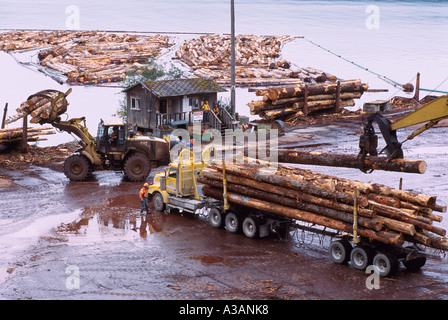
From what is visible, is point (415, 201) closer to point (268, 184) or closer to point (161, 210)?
point (268, 184)

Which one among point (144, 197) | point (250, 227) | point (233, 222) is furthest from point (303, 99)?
point (250, 227)

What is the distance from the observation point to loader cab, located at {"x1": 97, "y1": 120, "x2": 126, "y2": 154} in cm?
3114

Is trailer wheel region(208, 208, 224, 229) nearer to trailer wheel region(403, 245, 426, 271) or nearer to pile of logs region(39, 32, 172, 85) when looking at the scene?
trailer wheel region(403, 245, 426, 271)

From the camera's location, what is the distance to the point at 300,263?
19.7 metres

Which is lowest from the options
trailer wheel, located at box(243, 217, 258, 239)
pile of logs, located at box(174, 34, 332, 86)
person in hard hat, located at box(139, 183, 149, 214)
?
trailer wheel, located at box(243, 217, 258, 239)

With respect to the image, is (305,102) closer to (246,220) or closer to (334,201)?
(246,220)

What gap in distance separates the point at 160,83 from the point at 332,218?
74.4ft

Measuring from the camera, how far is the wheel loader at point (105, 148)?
31219 millimetres

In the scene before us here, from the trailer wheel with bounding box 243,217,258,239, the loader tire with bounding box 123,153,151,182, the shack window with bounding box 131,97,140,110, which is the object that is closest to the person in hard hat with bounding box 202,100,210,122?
the shack window with bounding box 131,97,140,110

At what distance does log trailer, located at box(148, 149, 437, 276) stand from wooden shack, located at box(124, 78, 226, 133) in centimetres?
1330

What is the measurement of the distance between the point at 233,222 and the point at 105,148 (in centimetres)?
1062
